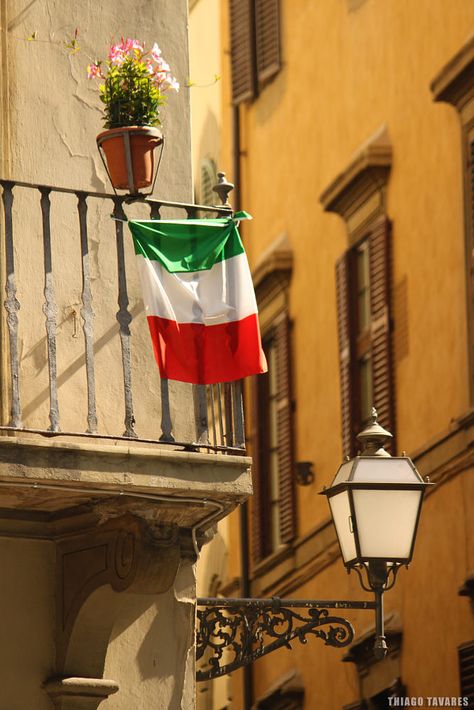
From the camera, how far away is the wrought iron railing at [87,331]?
9180mm

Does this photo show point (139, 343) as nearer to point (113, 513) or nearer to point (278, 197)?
point (113, 513)

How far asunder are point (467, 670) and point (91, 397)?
20.9ft

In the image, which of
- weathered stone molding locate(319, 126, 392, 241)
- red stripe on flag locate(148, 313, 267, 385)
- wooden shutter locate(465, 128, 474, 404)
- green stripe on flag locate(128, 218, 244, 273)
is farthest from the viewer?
weathered stone molding locate(319, 126, 392, 241)

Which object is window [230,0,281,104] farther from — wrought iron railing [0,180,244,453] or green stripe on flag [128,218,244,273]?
green stripe on flag [128,218,244,273]

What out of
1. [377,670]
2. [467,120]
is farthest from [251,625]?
[377,670]

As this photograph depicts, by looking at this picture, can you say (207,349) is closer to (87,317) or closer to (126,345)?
(126,345)

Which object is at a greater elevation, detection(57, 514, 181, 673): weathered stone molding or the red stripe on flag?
the red stripe on flag

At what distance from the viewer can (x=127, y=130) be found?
9.36 meters

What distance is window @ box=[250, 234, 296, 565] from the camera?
62.8ft

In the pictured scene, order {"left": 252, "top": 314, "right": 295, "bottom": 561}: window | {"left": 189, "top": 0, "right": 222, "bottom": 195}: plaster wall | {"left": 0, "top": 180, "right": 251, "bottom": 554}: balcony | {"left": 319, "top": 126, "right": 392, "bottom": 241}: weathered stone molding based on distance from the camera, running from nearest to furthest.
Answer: {"left": 0, "top": 180, "right": 251, "bottom": 554}: balcony → {"left": 319, "top": 126, "right": 392, "bottom": 241}: weathered stone molding → {"left": 252, "top": 314, "right": 295, "bottom": 561}: window → {"left": 189, "top": 0, "right": 222, "bottom": 195}: plaster wall

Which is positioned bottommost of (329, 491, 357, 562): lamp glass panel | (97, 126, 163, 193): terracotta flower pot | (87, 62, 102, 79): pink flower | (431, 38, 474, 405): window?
(329, 491, 357, 562): lamp glass panel

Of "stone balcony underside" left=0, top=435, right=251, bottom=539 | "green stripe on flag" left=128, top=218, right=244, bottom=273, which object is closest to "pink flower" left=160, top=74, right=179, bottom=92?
"green stripe on flag" left=128, top=218, right=244, bottom=273

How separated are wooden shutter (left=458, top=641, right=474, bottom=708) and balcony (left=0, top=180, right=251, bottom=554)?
17.4 ft

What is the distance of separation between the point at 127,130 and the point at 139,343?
Result: 3.44ft
